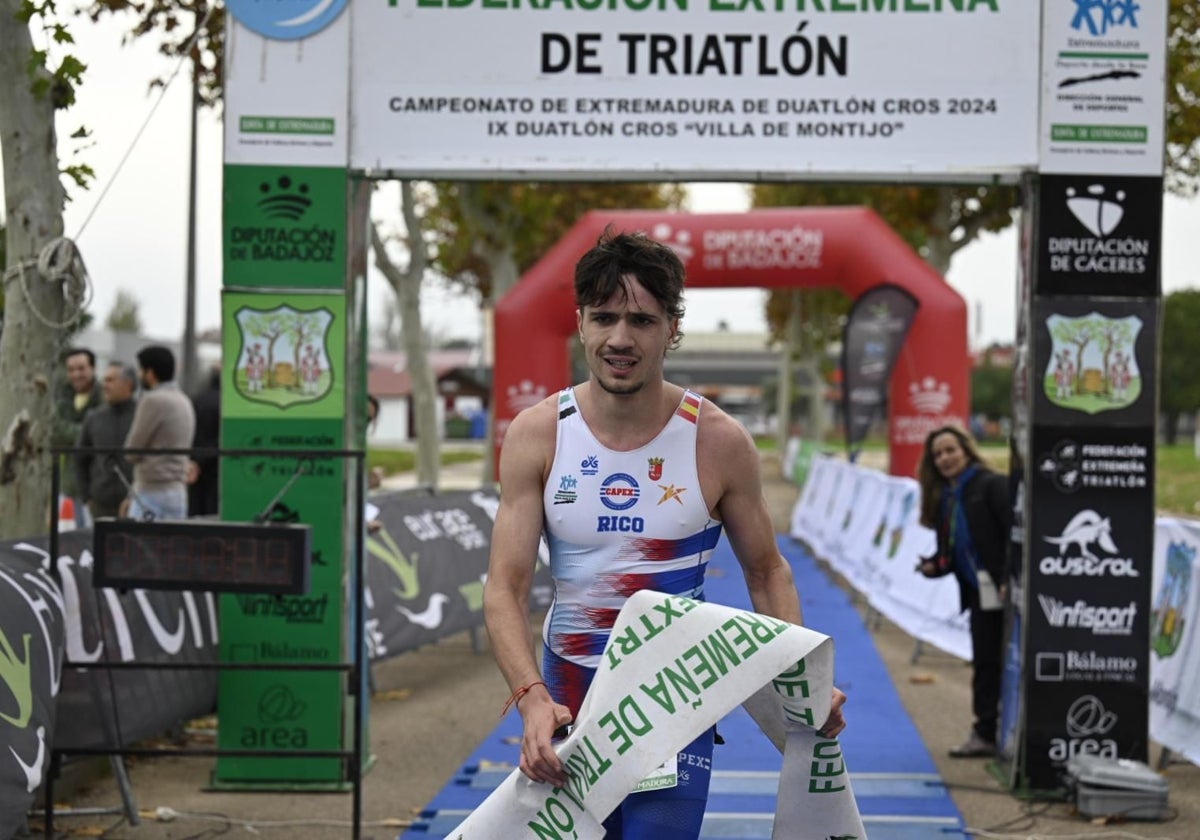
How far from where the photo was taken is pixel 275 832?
7.50m

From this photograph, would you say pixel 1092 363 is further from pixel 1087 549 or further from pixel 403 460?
pixel 403 460

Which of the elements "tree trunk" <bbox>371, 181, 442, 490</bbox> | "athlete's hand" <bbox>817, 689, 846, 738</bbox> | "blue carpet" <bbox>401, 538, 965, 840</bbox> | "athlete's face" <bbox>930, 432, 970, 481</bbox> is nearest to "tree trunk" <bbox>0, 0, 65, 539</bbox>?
"blue carpet" <bbox>401, 538, 965, 840</bbox>

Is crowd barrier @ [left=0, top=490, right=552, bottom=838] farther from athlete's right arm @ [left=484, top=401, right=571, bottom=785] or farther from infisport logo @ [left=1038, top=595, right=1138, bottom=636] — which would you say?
infisport logo @ [left=1038, top=595, right=1138, bottom=636]

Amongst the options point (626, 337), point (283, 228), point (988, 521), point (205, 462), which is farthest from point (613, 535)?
point (205, 462)

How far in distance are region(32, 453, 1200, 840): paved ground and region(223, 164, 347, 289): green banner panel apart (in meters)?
2.46

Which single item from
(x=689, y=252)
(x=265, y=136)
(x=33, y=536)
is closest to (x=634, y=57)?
(x=265, y=136)

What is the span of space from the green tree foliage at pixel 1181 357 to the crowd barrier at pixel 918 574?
7524 centimetres

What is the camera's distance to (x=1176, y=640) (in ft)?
29.5

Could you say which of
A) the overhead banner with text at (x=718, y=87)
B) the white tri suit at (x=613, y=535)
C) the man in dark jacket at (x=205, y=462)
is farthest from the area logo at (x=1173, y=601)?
the man in dark jacket at (x=205, y=462)

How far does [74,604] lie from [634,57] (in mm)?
3573

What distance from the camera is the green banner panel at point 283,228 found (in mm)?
8227

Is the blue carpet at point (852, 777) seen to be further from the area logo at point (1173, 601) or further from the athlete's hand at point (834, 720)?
the athlete's hand at point (834, 720)

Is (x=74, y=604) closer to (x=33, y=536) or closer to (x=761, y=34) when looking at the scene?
(x=33, y=536)

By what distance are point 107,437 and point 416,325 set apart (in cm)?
1040
